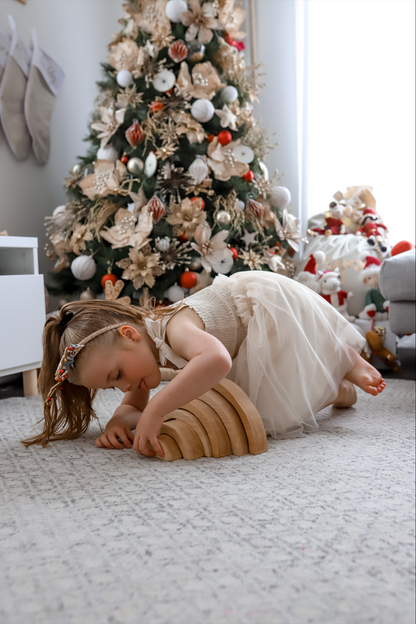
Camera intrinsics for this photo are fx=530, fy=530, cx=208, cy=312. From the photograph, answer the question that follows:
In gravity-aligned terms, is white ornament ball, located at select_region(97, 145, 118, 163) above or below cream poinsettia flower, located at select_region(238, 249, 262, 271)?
above

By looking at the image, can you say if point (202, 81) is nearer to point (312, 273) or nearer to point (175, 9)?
point (175, 9)

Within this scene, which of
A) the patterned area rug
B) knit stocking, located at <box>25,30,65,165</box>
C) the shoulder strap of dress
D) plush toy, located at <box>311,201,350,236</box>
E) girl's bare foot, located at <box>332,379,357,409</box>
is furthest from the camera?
plush toy, located at <box>311,201,350,236</box>

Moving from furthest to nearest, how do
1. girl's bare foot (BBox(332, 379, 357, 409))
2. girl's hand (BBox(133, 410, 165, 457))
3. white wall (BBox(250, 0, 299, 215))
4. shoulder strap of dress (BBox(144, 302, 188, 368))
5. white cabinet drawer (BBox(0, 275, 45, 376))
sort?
white wall (BBox(250, 0, 299, 215)) → white cabinet drawer (BBox(0, 275, 45, 376)) → girl's bare foot (BBox(332, 379, 357, 409)) → shoulder strap of dress (BBox(144, 302, 188, 368)) → girl's hand (BBox(133, 410, 165, 457))

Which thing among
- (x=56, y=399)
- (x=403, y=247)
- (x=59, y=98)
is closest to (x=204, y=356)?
(x=56, y=399)

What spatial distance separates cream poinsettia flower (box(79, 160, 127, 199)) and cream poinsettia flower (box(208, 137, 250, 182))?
1.02 ft

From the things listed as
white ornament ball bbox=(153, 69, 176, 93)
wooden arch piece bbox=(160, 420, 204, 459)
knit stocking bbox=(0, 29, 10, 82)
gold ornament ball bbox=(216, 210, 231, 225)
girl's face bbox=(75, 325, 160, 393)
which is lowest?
wooden arch piece bbox=(160, 420, 204, 459)

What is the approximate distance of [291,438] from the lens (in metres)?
1.07

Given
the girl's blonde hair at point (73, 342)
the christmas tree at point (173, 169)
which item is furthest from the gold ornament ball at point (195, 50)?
the girl's blonde hair at point (73, 342)

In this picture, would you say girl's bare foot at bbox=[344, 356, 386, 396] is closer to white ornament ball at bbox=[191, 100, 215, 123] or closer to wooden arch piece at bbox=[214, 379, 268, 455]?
wooden arch piece at bbox=[214, 379, 268, 455]

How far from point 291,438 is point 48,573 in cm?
61

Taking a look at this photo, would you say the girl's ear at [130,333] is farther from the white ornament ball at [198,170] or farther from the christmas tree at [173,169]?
the white ornament ball at [198,170]

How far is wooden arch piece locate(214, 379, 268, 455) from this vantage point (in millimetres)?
958

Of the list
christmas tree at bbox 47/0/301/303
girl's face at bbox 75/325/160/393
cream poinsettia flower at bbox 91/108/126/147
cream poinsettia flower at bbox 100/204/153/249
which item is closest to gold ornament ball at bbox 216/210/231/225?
christmas tree at bbox 47/0/301/303

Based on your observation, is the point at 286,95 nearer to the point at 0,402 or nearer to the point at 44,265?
the point at 44,265
